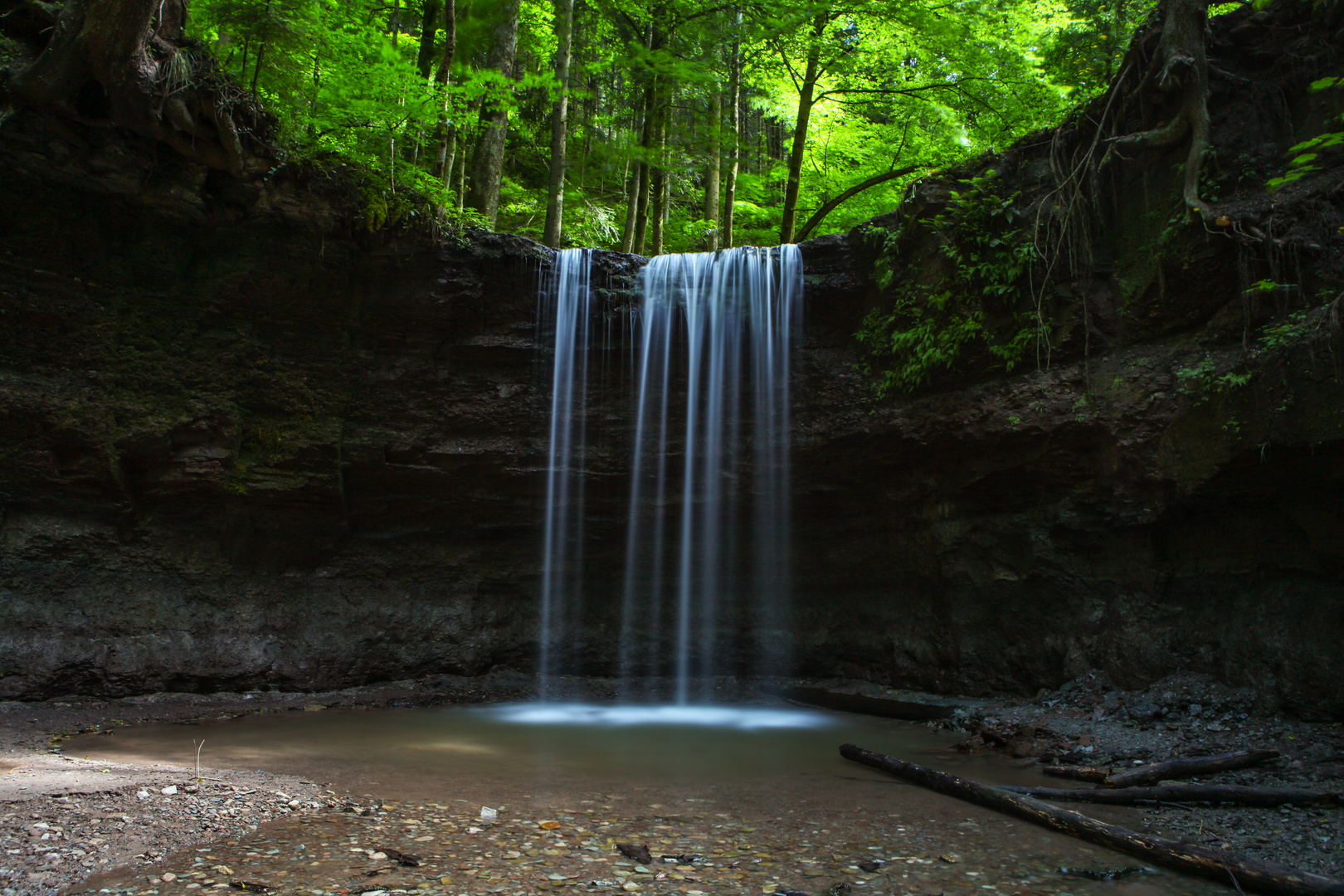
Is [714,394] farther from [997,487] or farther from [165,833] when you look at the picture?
[165,833]

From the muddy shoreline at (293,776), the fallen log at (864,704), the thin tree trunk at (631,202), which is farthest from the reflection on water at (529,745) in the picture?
the thin tree trunk at (631,202)

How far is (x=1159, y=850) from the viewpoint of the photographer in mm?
4094

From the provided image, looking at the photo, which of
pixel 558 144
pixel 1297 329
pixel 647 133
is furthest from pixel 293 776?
pixel 647 133

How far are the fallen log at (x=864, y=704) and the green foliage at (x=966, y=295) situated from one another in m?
4.06

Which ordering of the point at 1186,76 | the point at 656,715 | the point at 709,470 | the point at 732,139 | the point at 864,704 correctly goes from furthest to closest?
the point at 732,139 < the point at 709,470 < the point at 656,715 < the point at 864,704 < the point at 1186,76

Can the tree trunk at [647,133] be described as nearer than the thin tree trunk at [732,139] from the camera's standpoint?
Yes

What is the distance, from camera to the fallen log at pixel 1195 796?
5.03 metres

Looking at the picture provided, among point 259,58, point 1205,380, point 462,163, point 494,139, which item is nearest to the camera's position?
point 1205,380

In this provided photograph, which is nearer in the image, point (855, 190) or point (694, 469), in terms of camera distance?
point (694, 469)

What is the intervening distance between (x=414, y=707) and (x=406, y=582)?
2.10 metres

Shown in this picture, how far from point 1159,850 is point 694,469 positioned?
812cm

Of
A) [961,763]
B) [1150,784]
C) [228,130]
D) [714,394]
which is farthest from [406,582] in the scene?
[1150,784]

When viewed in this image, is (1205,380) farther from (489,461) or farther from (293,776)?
Result: (293,776)

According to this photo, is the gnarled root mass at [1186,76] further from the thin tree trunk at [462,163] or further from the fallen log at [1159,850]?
the thin tree trunk at [462,163]
